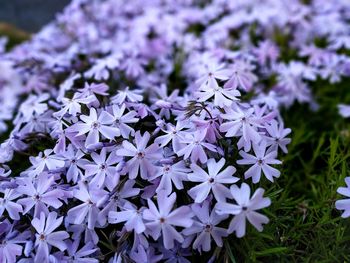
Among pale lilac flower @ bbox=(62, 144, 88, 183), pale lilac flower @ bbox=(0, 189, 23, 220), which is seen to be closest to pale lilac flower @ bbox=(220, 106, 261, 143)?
pale lilac flower @ bbox=(62, 144, 88, 183)

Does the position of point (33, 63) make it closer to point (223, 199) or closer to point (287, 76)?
point (287, 76)

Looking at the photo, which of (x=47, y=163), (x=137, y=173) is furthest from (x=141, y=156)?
(x=47, y=163)

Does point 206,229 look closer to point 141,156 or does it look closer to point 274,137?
point 141,156

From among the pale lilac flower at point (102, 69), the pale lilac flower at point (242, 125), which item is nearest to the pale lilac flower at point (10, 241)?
the pale lilac flower at point (242, 125)

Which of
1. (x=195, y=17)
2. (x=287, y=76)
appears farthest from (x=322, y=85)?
(x=195, y=17)

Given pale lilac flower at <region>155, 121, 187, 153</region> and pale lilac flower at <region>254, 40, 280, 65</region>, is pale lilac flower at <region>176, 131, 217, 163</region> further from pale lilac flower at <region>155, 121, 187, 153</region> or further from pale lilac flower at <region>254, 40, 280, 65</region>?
pale lilac flower at <region>254, 40, 280, 65</region>
